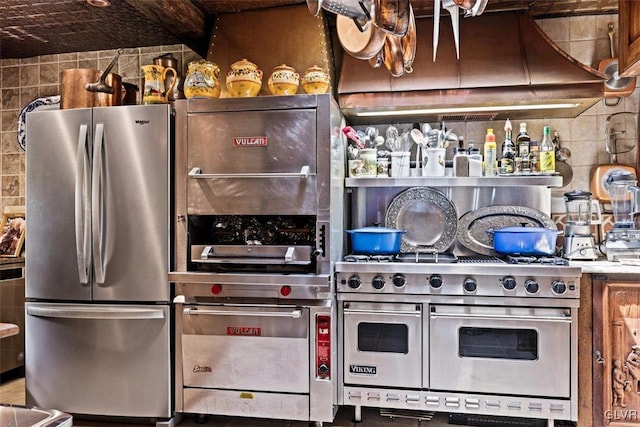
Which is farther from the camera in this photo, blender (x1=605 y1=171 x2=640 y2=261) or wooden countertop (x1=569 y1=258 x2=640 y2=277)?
blender (x1=605 y1=171 x2=640 y2=261)

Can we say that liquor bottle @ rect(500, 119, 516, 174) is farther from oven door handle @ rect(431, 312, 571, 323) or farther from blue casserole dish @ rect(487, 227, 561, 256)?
oven door handle @ rect(431, 312, 571, 323)

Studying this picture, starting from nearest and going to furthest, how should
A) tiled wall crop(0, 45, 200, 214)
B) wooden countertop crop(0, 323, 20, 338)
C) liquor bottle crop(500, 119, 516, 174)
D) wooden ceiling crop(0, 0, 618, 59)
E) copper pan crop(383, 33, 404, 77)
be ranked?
wooden countertop crop(0, 323, 20, 338)
copper pan crop(383, 33, 404, 77)
wooden ceiling crop(0, 0, 618, 59)
liquor bottle crop(500, 119, 516, 174)
tiled wall crop(0, 45, 200, 214)

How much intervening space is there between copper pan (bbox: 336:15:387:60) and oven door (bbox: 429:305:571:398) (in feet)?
4.58

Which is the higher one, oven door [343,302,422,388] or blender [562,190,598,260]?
blender [562,190,598,260]

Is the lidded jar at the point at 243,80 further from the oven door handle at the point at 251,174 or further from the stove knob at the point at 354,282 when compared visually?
the stove knob at the point at 354,282

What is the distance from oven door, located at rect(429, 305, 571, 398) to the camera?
2299 millimetres

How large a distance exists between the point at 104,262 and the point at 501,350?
219 cm

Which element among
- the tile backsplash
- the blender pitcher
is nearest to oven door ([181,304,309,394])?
the tile backsplash

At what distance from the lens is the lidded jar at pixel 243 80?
2.52 m

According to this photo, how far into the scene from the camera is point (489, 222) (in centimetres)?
293

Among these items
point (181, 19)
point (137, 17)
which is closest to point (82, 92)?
point (137, 17)

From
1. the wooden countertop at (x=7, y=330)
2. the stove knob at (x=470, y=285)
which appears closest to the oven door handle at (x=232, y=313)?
the stove knob at (x=470, y=285)

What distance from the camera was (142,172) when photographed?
96.9 inches

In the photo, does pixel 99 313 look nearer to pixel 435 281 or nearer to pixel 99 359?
pixel 99 359
